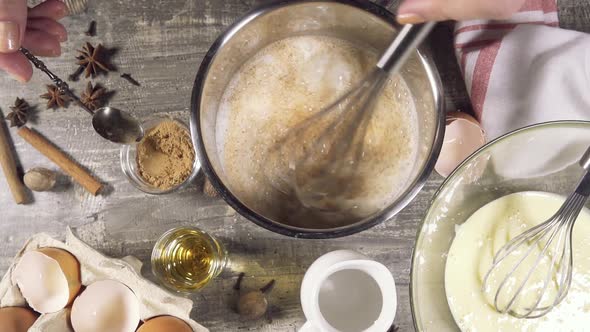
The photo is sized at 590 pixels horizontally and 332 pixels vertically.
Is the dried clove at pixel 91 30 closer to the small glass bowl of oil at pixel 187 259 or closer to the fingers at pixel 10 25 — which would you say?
the fingers at pixel 10 25

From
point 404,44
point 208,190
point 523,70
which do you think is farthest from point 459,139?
point 208,190

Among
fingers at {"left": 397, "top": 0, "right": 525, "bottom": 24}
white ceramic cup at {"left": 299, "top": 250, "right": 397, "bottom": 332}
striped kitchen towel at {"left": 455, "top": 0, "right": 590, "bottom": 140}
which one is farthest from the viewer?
striped kitchen towel at {"left": 455, "top": 0, "right": 590, "bottom": 140}

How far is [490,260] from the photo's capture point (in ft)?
2.38

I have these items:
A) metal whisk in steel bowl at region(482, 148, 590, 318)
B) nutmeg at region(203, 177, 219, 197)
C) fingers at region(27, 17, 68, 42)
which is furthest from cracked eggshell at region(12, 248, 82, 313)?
metal whisk in steel bowl at region(482, 148, 590, 318)

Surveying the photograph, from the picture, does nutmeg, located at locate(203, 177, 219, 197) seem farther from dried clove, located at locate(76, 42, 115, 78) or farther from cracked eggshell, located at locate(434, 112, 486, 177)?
cracked eggshell, located at locate(434, 112, 486, 177)

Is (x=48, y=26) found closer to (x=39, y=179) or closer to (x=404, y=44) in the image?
(x=39, y=179)

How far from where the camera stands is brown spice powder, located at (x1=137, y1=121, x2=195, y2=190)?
833mm

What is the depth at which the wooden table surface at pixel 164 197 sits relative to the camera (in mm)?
840

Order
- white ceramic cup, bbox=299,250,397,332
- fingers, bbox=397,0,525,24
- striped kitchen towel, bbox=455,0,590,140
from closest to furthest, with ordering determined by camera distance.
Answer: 1. fingers, bbox=397,0,525,24
2. white ceramic cup, bbox=299,250,397,332
3. striped kitchen towel, bbox=455,0,590,140

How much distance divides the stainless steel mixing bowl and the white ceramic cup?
2.9 inches

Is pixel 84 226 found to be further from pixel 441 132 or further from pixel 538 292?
pixel 538 292

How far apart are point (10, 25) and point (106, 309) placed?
1.44 feet

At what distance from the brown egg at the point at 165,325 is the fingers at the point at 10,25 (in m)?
0.45

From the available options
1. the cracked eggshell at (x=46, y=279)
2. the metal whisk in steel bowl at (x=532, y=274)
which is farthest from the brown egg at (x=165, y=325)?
the metal whisk in steel bowl at (x=532, y=274)
